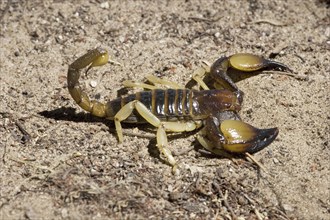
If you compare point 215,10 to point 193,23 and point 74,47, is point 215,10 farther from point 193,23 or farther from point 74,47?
point 74,47

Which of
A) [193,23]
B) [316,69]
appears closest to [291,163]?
[316,69]

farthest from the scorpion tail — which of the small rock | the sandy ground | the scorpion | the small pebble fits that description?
the small rock

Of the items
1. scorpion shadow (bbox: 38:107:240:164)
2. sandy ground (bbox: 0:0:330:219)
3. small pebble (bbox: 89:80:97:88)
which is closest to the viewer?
sandy ground (bbox: 0:0:330:219)

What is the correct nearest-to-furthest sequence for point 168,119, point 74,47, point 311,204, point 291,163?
point 311,204
point 291,163
point 168,119
point 74,47

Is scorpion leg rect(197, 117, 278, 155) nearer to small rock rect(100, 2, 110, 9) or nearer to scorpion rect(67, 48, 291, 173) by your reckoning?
scorpion rect(67, 48, 291, 173)

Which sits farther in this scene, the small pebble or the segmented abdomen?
the small pebble

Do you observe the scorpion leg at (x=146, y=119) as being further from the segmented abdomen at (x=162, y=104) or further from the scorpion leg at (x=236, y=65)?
the scorpion leg at (x=236, y=65)

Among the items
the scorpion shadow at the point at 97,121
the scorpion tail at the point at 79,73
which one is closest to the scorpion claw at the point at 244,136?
the scorpion shadow at the point at 97,121
